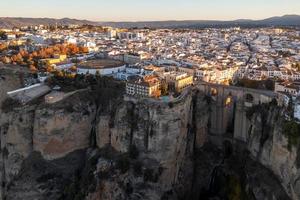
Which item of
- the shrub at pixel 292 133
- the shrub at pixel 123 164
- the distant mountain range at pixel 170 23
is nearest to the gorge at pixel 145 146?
the shrub at pixel 123 164

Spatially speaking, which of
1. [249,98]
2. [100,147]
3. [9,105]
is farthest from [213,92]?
[9,105]

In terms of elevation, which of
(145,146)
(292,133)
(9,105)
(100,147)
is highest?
(292,133)

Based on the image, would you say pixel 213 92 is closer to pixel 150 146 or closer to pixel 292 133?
pixel 150 146

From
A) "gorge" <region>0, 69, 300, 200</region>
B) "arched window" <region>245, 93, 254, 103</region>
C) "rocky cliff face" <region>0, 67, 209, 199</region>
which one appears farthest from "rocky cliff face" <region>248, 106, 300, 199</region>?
"rocky cliff face" <region>0, 67, 209, 199</region>

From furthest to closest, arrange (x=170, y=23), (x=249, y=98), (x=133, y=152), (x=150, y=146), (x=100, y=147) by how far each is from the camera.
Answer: (x=170, y=23), (x=100, y=147), (x=249, y=98), (x=133, y=152), (x=150, y=146)

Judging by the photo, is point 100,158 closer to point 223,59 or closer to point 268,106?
point 268,106

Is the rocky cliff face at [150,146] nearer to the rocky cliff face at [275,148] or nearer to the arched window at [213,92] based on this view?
the arched window at [213,92]

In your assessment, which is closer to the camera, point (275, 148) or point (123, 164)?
point (275, 148)

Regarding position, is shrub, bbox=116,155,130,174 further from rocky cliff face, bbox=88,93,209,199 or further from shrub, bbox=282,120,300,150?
shrub, bbox=282,120,300,150

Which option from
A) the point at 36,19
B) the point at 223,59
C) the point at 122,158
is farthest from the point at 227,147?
the point at 36,19
